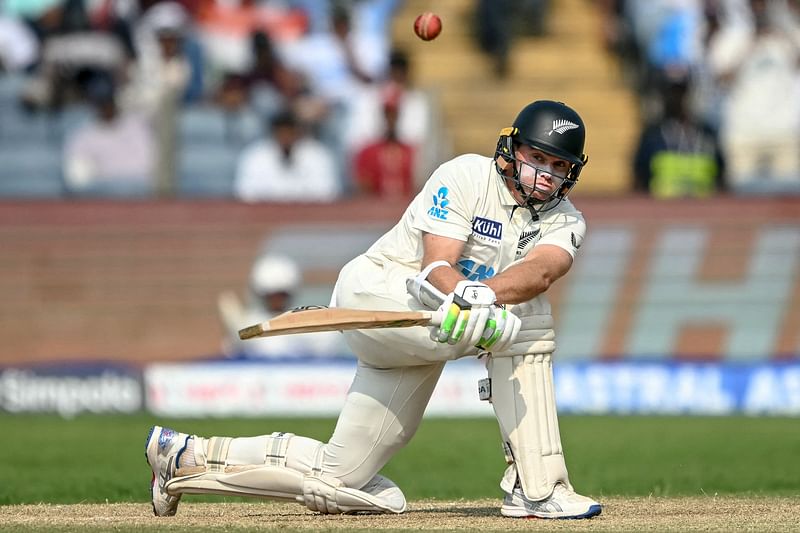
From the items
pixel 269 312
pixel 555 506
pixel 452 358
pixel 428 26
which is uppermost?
pixel 428 26

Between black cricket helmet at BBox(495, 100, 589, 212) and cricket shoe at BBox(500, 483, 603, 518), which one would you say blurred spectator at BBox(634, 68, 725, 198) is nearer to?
black cricket helmet at BBox(495, 100, 589, 212)

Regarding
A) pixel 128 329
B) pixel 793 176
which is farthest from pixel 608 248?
pixel 128 329

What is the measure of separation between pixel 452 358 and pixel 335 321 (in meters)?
0.52

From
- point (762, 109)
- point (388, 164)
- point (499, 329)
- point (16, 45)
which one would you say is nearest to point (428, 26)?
point (499, 329)

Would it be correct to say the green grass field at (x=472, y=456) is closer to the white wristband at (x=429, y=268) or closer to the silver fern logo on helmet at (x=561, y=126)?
the white wristband at (x=429, y=268)

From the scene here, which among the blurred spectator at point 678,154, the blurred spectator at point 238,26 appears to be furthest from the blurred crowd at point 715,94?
the blurred spectator at point 238,26

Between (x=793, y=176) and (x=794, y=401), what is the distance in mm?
2530

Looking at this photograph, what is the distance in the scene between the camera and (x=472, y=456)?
10.8 metres

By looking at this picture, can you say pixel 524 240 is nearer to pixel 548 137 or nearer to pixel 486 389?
pixel 548 137

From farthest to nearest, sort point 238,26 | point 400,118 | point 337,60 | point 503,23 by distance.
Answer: point 503,23, point 238,26, point 337,60, point 400,118

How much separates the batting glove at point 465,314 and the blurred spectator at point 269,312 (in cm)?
773

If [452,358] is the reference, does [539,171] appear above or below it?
above

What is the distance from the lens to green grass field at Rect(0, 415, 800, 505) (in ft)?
28.8

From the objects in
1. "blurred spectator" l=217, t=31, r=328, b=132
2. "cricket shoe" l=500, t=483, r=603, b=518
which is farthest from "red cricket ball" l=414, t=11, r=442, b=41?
"blurred spectator" l=217, t=31, r=328, b=132
